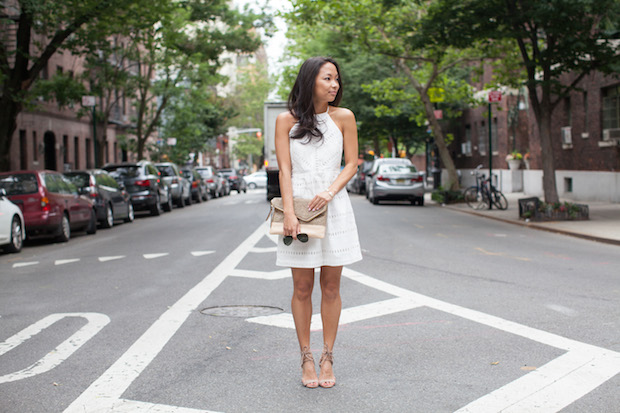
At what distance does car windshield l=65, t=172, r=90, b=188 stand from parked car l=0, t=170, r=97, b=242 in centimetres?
217

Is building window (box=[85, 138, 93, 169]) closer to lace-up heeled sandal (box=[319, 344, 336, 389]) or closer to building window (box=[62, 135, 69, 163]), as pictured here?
building window (box=[62, 135, 69, 163])

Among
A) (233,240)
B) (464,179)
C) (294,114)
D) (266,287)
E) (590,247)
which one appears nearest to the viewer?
(294,114)

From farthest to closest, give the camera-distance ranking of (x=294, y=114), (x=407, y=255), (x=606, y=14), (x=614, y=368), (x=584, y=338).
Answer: (x=606, y=14) → (x=407, y=255) → (x=584, y=338) → (x=614, y=368) → (x=294, y=114)

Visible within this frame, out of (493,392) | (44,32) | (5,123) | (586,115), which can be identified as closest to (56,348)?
(493,392)

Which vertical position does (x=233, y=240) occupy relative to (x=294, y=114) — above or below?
below

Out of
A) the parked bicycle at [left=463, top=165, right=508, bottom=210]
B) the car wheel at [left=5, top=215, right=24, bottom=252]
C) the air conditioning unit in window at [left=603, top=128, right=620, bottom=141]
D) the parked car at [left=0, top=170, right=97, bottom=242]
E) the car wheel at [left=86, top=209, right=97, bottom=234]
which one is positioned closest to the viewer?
the car wheel at [left=5, top=215, right=24, bottom=252]

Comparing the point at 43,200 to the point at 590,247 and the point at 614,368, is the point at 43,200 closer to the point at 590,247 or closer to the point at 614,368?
the point at 590,247

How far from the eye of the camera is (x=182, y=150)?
5216 cm

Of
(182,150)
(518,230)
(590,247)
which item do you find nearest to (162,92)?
(182,150)

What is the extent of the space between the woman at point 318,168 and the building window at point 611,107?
73.5ft

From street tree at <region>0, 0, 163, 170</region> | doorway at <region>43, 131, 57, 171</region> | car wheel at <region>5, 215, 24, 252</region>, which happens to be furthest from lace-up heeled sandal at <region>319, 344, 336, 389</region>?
doorway at <region>43, 131, 57, 171</region>

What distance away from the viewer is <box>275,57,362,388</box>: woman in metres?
4.69

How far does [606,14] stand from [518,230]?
477 centimetres

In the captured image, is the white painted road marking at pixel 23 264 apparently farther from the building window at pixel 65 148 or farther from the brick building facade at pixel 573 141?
the building window at pixel 65 148
